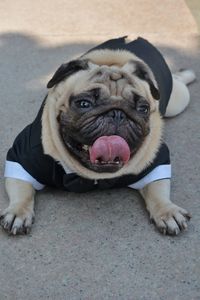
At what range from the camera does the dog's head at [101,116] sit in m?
2.73

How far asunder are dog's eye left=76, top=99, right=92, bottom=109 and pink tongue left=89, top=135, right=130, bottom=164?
17 cm

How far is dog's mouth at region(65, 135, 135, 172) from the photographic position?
2.70 metres

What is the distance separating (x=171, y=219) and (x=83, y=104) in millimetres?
713

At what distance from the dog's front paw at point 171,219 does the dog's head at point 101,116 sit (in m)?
0.26

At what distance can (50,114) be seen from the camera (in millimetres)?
2955

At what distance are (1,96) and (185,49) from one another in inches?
64.5

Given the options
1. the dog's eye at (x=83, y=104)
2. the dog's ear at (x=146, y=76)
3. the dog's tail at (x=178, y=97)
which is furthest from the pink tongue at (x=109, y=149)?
the dog's tail at (x=178, y=97)

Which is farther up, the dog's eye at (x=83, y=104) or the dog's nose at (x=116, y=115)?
the dog's eye at (x=83, y=104)

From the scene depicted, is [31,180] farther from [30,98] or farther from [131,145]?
[30,98]

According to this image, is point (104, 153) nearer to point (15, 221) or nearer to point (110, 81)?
point (110, 81)

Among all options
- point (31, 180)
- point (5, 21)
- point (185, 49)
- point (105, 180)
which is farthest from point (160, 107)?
point (5, 21)

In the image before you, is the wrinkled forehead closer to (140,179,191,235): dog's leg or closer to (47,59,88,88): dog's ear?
(47,59,88,88): dog's ear

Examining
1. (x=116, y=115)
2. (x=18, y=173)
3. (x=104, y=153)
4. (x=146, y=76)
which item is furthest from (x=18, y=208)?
(x=146, y=76)

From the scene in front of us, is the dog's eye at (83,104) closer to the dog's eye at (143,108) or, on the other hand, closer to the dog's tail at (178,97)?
the dog's eye at (143,108)
